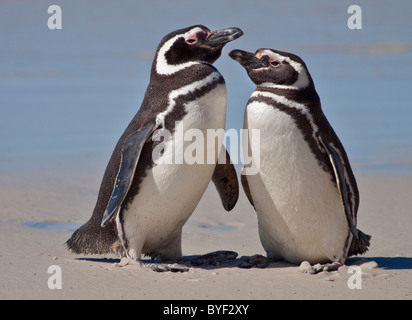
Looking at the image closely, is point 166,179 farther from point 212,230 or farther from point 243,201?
point 243,201

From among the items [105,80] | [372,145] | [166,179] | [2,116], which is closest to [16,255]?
A: [166,179]

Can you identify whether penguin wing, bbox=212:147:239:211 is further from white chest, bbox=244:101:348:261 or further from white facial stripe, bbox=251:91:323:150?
white facial stripe, bbox=251:91:323:150

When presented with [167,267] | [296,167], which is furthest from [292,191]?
[167,267]

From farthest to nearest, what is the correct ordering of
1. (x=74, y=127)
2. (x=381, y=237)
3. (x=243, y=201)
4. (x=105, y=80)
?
1. (x=105, y=80)
2. (x=74, y=127)
3. (x=243, y=201)
4. (x=381, y=237)

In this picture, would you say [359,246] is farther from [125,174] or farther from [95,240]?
[95,240]

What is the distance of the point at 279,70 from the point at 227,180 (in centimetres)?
106

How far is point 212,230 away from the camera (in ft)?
23.2

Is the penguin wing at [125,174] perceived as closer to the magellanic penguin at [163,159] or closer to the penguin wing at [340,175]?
the magellanic penguin at [163,159]

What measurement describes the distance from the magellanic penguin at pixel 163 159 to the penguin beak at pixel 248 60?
6.4 inches

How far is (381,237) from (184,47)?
2.30m

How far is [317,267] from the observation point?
531cm

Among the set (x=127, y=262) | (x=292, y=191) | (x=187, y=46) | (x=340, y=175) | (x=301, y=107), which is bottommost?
(x=127, y=262)

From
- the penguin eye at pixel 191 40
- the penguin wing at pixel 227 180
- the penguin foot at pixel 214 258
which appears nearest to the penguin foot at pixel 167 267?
the penguin foot at pixel 214 258

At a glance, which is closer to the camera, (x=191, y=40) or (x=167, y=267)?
(x=167, y=267)
